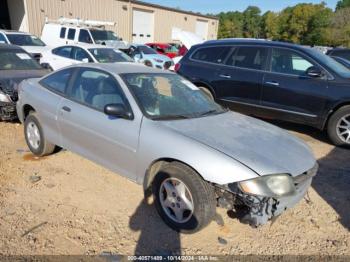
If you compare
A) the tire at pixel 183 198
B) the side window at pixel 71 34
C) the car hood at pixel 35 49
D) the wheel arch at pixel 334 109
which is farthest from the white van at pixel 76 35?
the tire at pixel 183 198

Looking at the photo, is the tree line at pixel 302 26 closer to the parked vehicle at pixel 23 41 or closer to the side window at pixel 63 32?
the side window at pixel 63 32

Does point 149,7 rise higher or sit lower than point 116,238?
higher

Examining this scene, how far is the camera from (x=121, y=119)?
3.61 metres

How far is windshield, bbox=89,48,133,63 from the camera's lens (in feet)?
37.5

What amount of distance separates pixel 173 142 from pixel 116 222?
103 cm

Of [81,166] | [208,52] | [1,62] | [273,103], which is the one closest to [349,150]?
[273,103]

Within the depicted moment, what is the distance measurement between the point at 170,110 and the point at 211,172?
1.10 metres

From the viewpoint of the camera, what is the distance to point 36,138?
16.0ft

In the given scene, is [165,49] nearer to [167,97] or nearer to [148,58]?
[148,58]

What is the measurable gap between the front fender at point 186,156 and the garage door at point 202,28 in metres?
35.7

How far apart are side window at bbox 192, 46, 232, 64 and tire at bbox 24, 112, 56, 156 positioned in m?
4.02

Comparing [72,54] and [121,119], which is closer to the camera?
[121,119]

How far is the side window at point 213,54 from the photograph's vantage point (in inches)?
286

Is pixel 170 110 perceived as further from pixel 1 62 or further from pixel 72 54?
pixel 72 54
